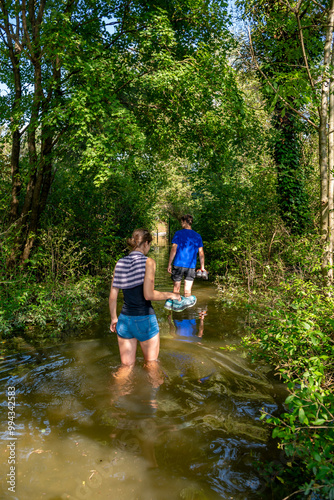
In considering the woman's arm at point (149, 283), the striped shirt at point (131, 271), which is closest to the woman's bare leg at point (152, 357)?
the woman's arm at point (149, 283)

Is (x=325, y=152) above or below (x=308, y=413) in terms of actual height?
above

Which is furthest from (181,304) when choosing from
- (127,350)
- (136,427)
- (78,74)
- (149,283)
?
(78,74)

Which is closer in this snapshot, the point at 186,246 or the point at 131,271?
the point at 131,271

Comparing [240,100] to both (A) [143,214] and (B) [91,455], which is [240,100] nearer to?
(A) [143,214]

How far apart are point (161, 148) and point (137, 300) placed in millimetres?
8405

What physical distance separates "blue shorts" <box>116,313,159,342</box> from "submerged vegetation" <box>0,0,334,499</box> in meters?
1.12

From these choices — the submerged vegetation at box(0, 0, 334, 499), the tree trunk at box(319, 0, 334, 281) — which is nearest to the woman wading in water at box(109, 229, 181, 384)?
the submerged vegetation at box(0, 0, 334, 499)

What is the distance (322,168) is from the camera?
536 centimetres

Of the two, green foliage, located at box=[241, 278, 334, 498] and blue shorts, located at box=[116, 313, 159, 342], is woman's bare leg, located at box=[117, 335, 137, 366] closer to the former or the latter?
blue shorts, located at box=[116, 313, 159, 342]

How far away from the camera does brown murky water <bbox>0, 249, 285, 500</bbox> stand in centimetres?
281

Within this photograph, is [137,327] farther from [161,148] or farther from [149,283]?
[161,148]

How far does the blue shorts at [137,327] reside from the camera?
4.24 m

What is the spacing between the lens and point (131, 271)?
4215mm

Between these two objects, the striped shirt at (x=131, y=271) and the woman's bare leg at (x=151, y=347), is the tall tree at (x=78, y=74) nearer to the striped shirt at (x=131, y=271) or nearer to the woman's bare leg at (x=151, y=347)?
the striped shirt at (x=131, y=271)
